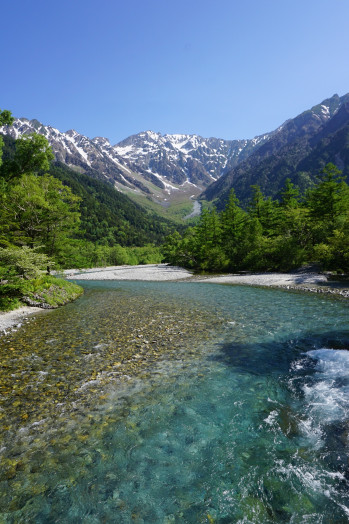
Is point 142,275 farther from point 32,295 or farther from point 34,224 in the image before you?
point 32,295

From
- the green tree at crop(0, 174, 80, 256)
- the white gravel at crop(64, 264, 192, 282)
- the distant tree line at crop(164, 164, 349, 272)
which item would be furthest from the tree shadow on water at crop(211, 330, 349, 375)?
the white gravel at crop(64, 264, 192, 282)

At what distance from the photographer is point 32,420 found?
6.05 metres

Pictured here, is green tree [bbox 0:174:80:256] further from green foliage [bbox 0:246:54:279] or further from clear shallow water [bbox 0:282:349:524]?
clear shallow water [bbox 0:282:349:524]

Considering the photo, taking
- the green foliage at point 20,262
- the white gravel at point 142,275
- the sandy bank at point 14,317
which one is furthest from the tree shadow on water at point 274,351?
the white gravel at point 142,275

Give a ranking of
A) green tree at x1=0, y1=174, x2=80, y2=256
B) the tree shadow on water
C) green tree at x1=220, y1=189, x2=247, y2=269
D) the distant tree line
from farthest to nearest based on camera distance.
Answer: green tree at x1=220, y1=189, x2=247, y2=269 → the distant tree line → green tree at x1=0, y1=174, x2=80, y2=256 → the tree shadow on water

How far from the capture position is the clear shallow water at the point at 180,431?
155 inches

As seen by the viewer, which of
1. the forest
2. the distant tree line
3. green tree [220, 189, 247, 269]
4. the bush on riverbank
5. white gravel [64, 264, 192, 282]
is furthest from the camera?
green tree [220, 189, 247, 269]

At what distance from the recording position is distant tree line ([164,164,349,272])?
113 ft

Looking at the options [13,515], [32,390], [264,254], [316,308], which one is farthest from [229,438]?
[264,254]

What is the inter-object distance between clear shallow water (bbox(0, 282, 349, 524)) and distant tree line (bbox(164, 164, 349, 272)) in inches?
1027

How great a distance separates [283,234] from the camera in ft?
147

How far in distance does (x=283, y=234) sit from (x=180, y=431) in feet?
148

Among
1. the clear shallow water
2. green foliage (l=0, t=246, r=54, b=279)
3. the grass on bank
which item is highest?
green foliage (l=0, t=246, r=54, b=279)

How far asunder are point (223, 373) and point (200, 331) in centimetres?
454
